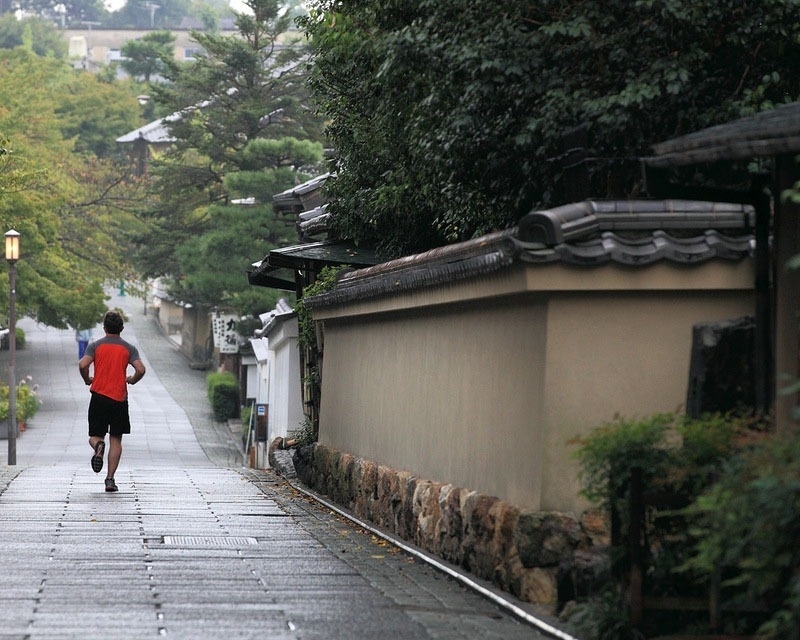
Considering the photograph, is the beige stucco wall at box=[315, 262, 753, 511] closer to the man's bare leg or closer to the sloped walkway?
the sloped walkway

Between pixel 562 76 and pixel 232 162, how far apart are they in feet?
135

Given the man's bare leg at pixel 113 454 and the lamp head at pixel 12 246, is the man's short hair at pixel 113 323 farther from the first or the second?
the lamp head at pixel 12 246

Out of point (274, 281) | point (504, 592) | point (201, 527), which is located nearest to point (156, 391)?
point (274, 281)

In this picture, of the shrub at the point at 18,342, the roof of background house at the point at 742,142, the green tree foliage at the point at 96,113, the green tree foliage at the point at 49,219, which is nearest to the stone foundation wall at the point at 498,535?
the roof of background house at the point at 742,142

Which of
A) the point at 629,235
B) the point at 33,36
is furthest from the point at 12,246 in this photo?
the point at 33,36

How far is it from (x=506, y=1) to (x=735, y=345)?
16.9 feet

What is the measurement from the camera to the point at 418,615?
26.3 ft

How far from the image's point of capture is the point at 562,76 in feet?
39.6

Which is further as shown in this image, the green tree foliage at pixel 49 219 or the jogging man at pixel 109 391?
the green tree foliage at pixel 49 219

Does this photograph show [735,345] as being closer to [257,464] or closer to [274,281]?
[274,281]

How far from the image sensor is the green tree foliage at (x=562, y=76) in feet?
37.8

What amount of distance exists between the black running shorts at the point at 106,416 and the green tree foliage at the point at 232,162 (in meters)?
31.5

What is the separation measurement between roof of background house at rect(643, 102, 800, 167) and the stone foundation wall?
216 cm

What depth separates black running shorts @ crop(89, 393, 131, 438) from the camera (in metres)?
15.3
